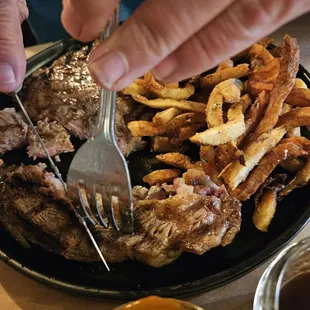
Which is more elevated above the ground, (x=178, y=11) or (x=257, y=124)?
(x=178, y=11)

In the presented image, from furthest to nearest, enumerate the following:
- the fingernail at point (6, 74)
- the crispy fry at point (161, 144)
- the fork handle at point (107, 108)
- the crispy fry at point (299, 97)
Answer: the crispy fry at point (161, 144) < the crispy fry at point (299, 97) < the fingernail at point (6, 74) < the fork handle at point (107, 108)

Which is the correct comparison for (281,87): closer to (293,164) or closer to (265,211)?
(293,164)

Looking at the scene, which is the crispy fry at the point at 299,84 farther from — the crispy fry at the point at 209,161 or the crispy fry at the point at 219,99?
the crispy fry at the point at 209,161

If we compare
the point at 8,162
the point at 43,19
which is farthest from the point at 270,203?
the point at 43,19

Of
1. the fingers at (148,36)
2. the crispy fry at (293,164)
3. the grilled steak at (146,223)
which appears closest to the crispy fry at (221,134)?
the grilled steak at (146,223)

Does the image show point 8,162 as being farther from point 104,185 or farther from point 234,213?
point 234,213

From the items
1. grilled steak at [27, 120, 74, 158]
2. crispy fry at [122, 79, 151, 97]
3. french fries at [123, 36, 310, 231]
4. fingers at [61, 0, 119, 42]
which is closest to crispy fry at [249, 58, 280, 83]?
french fries at [123, 36, 310, 231]
